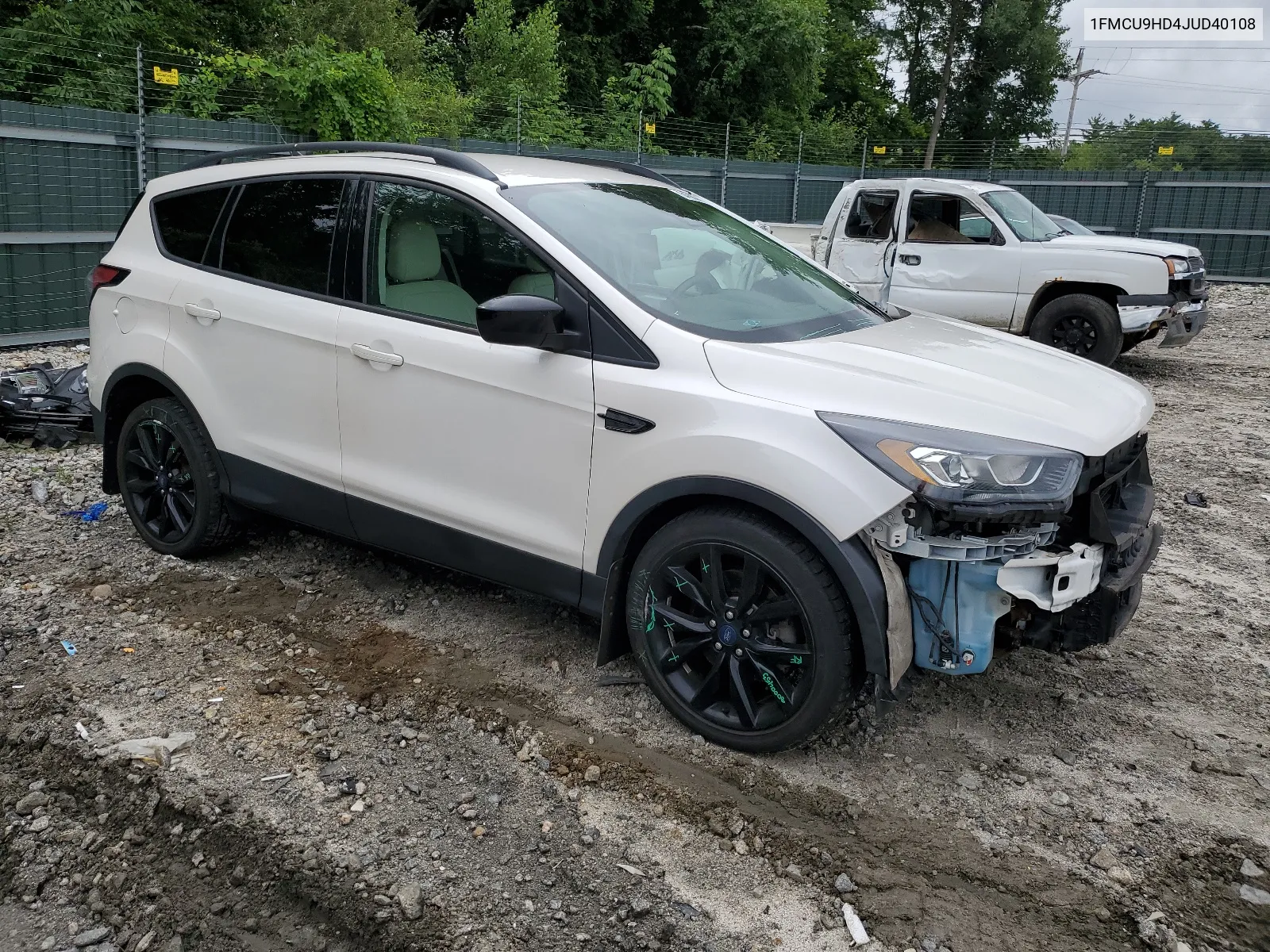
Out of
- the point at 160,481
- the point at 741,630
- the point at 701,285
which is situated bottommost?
the point at 160,481

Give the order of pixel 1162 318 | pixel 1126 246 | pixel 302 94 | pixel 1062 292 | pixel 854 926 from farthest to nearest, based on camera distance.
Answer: pixel 302 94
pixel 1062 292
pixel 1126 246
pixel 1162 318
pixel 854 926

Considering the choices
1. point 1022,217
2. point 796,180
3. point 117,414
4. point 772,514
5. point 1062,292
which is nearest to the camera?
point 772,514

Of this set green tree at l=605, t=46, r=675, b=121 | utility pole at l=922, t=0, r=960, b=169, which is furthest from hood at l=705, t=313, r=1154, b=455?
utility pole at l=922, t=0, r=960, b=169

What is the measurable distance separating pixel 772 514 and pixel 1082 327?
844cm

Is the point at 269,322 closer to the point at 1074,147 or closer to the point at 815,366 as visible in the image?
the point at 815,366

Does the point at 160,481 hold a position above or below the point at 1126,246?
below

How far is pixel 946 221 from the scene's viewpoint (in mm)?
11094

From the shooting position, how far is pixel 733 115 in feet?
107

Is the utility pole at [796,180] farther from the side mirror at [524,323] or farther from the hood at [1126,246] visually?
the side mirror at [524,323]

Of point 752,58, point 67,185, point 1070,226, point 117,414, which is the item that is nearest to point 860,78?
point 752,58

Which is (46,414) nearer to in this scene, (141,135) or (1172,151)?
(141,135)

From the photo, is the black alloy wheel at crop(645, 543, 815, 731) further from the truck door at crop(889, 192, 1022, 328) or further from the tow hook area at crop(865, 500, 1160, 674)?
the truck door at crop(889, 192, 1022, 328)

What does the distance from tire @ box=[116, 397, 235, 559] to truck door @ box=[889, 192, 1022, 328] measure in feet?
26.7

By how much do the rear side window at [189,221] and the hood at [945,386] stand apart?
2553mm
